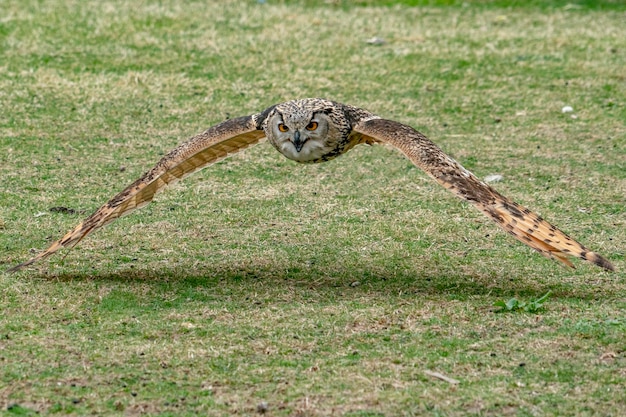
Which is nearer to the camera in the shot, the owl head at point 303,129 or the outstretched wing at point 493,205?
the outstretched wing at point 493,205

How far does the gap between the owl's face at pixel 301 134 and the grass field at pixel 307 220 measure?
2.78 ft

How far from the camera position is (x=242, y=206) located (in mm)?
9461

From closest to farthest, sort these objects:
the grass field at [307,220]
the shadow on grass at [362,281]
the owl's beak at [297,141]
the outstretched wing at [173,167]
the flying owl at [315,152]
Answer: the grass field at [307,220] < the flying owl at [315,152] < the shadow on grass at [362,281] < the outstretched wing at [173,167] < the owl's beak at [297,141]

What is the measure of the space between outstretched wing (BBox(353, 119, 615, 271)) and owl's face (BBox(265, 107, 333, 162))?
21.4 inches

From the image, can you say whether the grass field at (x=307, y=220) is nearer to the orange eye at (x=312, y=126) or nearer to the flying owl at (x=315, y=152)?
the flying owl at (x=315, y=152)

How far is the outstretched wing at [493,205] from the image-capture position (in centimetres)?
673

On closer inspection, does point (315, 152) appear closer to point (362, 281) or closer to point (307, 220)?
point (362, 281)

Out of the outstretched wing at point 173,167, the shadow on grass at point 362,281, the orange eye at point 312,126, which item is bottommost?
the shadow on grass at point 362,281

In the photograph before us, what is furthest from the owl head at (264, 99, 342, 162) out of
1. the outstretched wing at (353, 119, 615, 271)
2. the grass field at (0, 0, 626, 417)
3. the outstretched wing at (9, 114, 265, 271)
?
the grass field at (0, 0, 626, 417)

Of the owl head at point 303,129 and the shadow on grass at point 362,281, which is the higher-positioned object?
the owl head at point 303,129

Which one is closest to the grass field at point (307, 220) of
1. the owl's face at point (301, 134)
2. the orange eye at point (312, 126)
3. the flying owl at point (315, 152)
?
the flying owl at point (315, 152)

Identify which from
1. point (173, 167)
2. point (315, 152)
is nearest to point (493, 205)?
point (315, 152)

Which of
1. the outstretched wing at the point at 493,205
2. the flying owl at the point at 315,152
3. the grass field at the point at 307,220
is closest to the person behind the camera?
the grass field at the point at 307,220

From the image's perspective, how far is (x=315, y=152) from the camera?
790 cm
